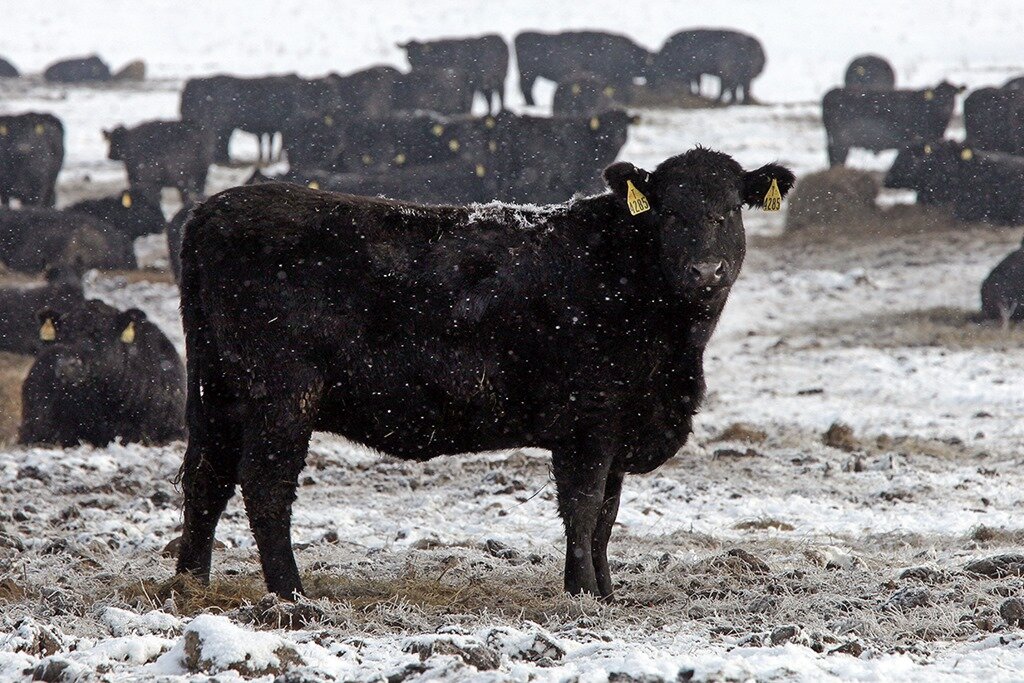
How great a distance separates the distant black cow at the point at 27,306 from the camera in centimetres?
1627

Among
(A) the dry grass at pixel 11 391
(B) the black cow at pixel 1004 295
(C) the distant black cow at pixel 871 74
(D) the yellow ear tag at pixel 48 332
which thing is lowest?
(A) the dry grass at pixel 11 391

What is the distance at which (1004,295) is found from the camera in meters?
16.7

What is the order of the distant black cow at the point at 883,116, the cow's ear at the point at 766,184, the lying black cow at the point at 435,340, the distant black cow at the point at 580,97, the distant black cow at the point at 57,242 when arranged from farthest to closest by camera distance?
the distant black cow at the point at 580,97 < the distant black cow at the point at 883,116 < the distant black cow at the point at 57,242 < the cow's ear at the point at 766,184 < the lying black cow at the point at 435,340

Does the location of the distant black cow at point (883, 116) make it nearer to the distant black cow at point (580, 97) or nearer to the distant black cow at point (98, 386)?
the distant black cow at point (580, 97)

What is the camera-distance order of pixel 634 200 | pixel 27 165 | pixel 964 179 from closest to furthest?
pixel 634 200 < pixel 964 179 < pixel 27 165

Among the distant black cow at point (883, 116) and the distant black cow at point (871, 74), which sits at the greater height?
the distant black cow at point (871, 74)

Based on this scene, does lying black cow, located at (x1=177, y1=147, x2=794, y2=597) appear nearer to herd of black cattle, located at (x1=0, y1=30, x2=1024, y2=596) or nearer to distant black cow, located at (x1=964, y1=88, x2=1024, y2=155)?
herd of black cattle, located at (x1=0, y1=30, x2=1024, y2=596)

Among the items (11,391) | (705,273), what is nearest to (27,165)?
(11,391)

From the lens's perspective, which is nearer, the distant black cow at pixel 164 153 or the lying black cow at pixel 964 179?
the lying black cow at pixel 964 179

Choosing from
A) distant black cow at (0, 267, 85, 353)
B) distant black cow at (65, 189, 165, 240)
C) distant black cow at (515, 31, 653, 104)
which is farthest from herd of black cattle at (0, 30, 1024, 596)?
distant black cow at (515, 31, 653, 104)

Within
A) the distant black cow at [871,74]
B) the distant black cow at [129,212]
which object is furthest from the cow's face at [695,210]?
the distant black cow at [871,74]

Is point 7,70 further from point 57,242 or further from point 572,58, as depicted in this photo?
point 57,242

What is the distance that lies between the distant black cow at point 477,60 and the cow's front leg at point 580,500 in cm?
3112

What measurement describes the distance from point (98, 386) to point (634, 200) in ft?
22.5
